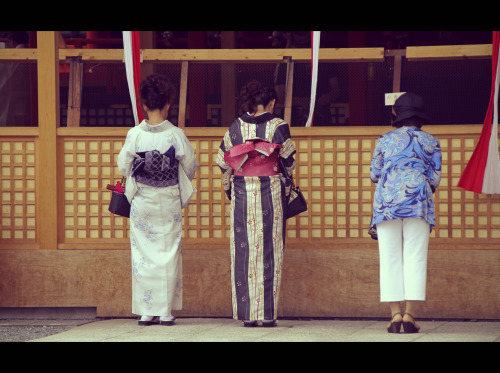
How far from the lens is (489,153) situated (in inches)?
238

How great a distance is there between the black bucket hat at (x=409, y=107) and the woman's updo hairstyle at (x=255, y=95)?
38.2 inches

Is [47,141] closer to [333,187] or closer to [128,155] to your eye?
[128,155]

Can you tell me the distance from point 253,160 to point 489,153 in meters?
1.83

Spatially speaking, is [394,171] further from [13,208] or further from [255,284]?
[13,208]

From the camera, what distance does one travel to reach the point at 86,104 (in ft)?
22.9

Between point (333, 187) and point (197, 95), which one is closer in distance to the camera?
point (333, 187)

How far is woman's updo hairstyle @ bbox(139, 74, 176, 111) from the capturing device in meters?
5.87

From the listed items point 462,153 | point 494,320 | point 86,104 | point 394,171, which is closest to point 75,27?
point 86,104

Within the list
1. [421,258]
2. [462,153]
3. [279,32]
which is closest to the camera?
[421,258]

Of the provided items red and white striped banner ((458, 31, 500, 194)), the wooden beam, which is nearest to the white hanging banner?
red and white striped banner ((458, 31, 500, 194))

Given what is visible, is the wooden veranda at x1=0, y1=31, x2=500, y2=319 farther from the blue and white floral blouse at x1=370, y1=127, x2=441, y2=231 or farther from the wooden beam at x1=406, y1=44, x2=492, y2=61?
the blue and white floral blouse at x1=370, y1=127, x2=441, y2=231

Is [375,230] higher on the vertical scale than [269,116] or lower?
lower

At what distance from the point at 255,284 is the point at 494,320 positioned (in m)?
1.94

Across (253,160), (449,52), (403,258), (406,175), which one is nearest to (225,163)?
(253,160)
